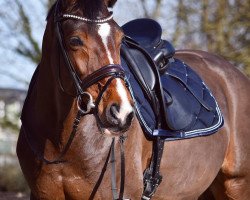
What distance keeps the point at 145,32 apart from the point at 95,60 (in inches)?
62.0

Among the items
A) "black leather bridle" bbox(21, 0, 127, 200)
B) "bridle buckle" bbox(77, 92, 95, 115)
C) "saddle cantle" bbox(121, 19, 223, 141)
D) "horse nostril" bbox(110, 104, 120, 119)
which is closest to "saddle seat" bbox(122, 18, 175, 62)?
"saddle cantle" bbox(121, 19, 223, 141)

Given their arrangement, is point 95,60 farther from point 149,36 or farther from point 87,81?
point 149,36

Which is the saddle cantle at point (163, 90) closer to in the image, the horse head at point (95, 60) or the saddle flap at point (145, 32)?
the saddle flap at point (145, 32)

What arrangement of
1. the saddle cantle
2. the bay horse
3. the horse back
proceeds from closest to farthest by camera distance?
the bay horse, the saddle cantle, the horse back

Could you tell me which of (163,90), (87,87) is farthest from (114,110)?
(163,90)

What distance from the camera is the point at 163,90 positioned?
4688 millimetres

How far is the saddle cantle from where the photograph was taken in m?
4.41

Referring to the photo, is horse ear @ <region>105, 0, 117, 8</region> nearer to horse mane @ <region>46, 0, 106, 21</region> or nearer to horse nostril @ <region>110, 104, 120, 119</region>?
horse mane @ <region>46, 0, 106, 21</region>

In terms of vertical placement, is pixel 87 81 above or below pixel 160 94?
above

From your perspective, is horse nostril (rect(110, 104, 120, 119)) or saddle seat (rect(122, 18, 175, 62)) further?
saddle seat (rect(122, 18, 175, 62))

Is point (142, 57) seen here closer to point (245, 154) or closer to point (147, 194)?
point (147, 194)

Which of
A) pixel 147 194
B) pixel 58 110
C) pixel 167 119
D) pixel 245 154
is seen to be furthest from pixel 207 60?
pixel 58 110

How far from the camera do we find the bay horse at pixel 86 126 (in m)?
3.56

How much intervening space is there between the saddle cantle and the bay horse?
11 cm
